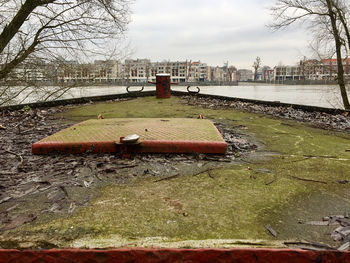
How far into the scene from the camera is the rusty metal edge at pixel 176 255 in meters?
1.08

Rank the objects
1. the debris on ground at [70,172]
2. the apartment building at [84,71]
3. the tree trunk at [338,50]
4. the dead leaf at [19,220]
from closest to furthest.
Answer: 1. the dead leaf at [19,220]
2. the debris on ground at [70,172]
3. the apartment building at [84,71]
4. the tree trunk at [338,50]

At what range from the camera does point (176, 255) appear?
1.10 m

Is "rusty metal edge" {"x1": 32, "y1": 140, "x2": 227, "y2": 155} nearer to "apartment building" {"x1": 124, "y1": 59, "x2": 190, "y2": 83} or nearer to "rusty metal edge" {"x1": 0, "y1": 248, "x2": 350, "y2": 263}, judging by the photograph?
"rusty metal edge" {"x1": 0, "y1": 248, "x2": 350, "y2": 263}

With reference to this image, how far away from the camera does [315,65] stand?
1056cm

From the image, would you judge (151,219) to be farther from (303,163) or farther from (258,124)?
(258,124)

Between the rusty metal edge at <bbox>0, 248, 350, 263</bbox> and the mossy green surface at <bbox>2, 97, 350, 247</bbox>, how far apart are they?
0.19 metres

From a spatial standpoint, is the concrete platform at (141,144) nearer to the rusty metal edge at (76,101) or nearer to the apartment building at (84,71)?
the apartment building at (84,71)

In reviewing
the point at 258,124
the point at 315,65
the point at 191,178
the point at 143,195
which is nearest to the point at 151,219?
the point at 143,195

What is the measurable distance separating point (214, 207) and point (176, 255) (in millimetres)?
700

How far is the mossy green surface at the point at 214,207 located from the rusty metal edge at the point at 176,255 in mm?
191

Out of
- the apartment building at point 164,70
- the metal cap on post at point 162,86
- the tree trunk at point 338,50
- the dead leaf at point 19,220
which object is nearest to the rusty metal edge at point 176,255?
the dead leaf at point 19,220

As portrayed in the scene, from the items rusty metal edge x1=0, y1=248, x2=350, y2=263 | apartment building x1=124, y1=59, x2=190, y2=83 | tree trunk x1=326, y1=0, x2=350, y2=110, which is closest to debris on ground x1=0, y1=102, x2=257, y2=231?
rusty metal edge x1=0, y1=248, x2=350, y2=263

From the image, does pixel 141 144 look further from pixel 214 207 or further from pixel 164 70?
pixel 164 70

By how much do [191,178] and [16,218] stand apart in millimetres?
1423
